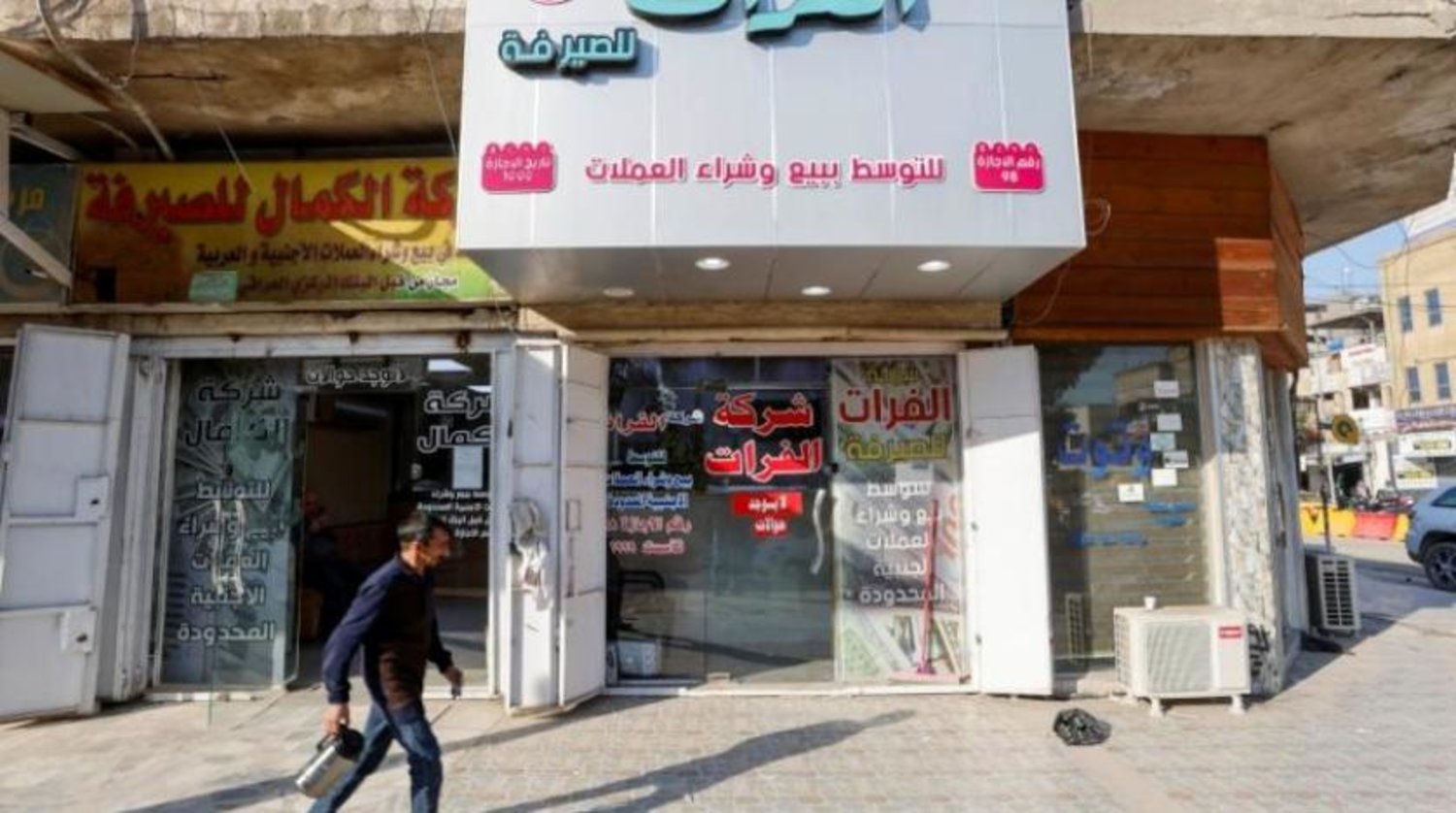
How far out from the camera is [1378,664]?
7270mm

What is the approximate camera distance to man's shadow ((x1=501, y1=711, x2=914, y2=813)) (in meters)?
4.38

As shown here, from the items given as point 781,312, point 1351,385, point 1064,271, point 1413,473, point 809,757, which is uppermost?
point 1351,385

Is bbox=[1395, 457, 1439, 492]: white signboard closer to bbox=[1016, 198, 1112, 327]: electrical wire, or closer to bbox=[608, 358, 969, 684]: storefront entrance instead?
bbox=[1016, 198, 1112, 327]: electrical wire

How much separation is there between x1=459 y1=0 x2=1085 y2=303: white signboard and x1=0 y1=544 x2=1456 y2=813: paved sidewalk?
3.23 metres

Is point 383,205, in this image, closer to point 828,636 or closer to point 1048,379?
point 828,636

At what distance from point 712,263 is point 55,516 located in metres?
5.41

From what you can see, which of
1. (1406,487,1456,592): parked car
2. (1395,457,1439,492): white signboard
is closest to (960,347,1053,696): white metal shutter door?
(1406,487,1456,592): parked car

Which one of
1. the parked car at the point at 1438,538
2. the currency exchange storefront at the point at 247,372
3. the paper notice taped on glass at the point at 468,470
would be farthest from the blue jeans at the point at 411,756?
the parked car at the point at 1438,538

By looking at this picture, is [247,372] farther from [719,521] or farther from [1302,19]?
[1302,19]

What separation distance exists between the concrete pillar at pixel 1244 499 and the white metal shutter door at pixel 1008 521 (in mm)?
1496

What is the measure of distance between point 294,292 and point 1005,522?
6122 millimetres

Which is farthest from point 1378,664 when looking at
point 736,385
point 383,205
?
point 383,205

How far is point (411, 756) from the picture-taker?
3.66 m

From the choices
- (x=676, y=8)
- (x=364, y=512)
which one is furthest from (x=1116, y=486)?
(x=364, y=512)
